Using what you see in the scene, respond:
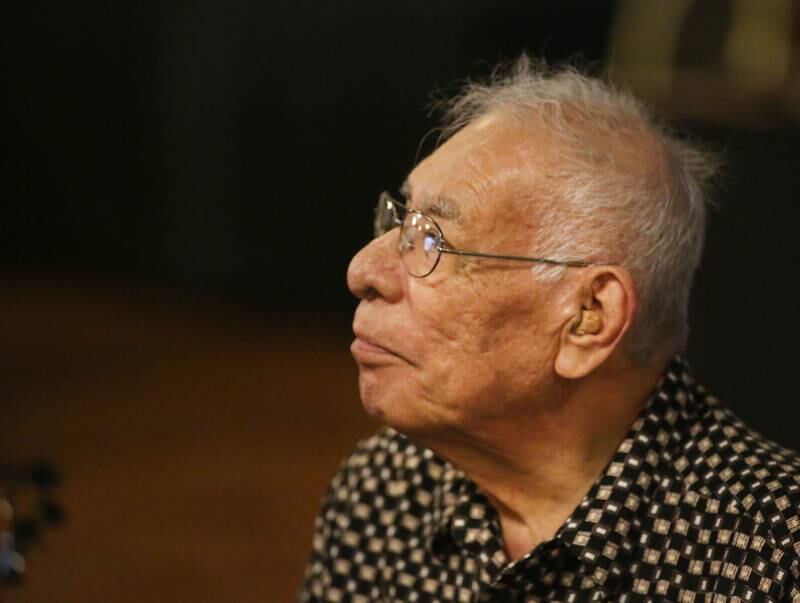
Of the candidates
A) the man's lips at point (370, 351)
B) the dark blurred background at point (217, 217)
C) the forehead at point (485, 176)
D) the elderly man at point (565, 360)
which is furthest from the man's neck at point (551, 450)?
the dark blurred background at point (217, 217)

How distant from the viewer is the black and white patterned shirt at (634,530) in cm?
164

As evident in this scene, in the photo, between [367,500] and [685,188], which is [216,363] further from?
[685,188]

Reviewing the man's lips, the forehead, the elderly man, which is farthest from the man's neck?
the forehead

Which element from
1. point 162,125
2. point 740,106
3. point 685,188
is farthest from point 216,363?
point 685,188

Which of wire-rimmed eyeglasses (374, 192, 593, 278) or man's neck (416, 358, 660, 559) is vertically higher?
wire-rimmed eyeglasses (374, 192, 593, 278)

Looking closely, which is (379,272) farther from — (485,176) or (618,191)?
(618,191)

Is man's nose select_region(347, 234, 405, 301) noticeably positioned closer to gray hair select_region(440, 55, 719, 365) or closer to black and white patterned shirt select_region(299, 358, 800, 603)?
gray hair select_region(440, 55, 719, 365)

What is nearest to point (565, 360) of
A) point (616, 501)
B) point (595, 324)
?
point (595, 324)

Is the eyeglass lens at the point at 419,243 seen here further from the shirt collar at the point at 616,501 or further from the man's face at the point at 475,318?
the shirt collar at the point at 616,501

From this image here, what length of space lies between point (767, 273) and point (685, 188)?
4.13 feet

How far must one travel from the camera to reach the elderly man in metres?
1.71

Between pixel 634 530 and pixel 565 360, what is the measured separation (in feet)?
0.76

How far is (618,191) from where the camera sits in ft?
5.64

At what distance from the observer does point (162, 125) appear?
18.8 ft
